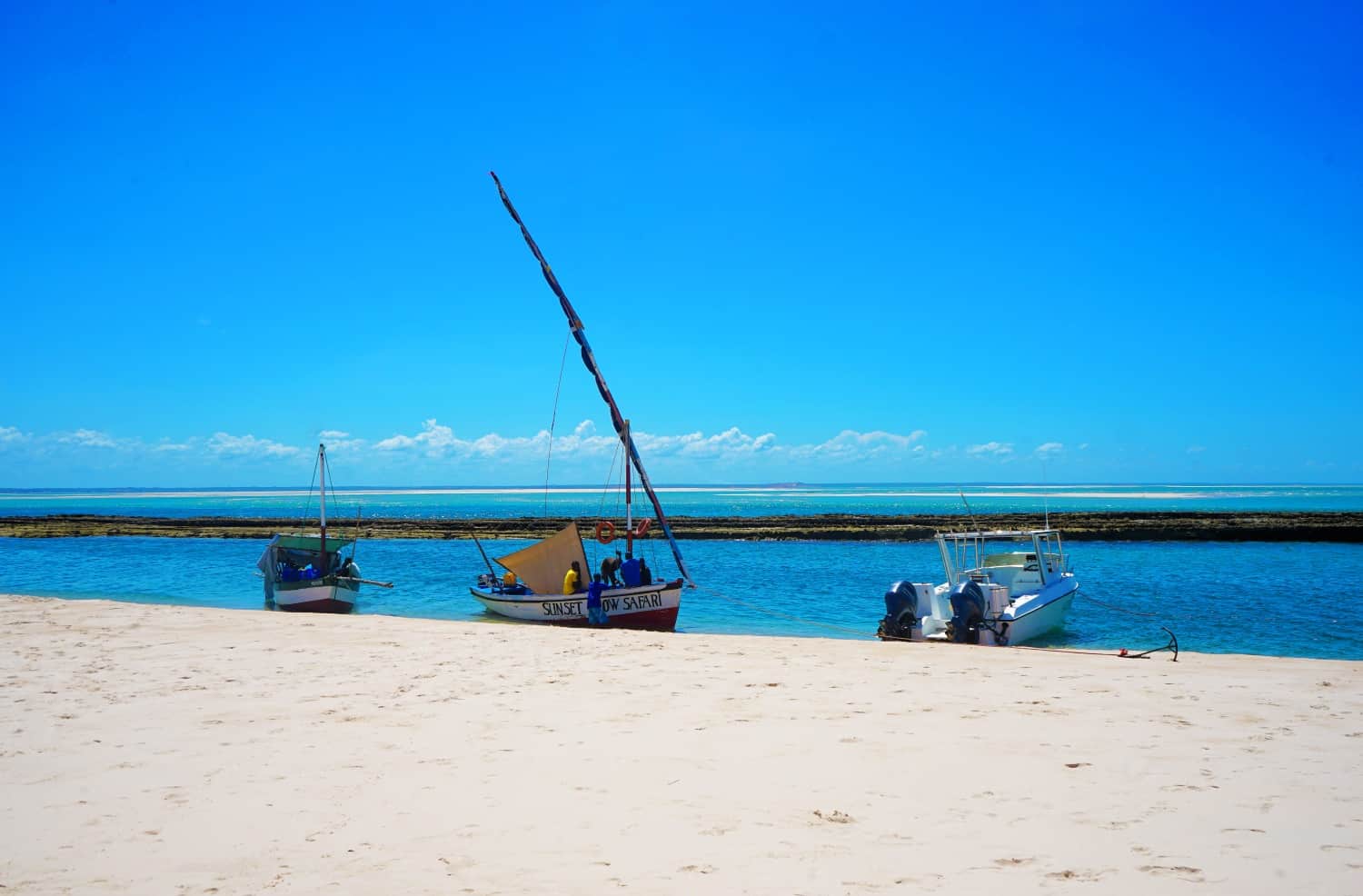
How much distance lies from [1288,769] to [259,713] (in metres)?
9.81

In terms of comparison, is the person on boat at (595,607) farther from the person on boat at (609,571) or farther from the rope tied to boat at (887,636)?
the rope tied to boat at (887,636)

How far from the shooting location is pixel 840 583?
34438mm

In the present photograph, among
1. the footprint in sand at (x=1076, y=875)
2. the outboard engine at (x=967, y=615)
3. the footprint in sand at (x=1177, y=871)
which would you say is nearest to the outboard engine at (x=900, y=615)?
the outboard engine at (x=967, y=615)

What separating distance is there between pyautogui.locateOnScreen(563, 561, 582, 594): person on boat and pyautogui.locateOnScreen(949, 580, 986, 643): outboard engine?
8.95 meters

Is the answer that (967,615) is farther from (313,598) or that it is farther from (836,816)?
(313,598)

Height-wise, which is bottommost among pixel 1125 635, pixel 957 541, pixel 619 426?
pixel 1125 635

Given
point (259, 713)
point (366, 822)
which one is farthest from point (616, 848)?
point (259, 713)

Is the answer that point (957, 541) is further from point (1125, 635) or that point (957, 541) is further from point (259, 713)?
point (259, 713)

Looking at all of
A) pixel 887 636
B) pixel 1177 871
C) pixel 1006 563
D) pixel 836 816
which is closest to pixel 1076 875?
pixel 1177 871

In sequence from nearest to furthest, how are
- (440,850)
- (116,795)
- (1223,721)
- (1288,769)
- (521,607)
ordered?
(440,850) < (116,795) < (1288,769) < (1223,721) < (521,607)

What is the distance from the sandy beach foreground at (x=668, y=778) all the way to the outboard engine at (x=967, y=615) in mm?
5597

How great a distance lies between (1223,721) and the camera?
955 centimetres

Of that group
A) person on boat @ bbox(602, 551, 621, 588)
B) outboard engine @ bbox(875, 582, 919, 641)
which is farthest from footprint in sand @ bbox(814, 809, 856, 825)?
person on boat @ bbox(602, 551, 621, 588)

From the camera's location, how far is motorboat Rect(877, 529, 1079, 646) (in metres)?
19.0
